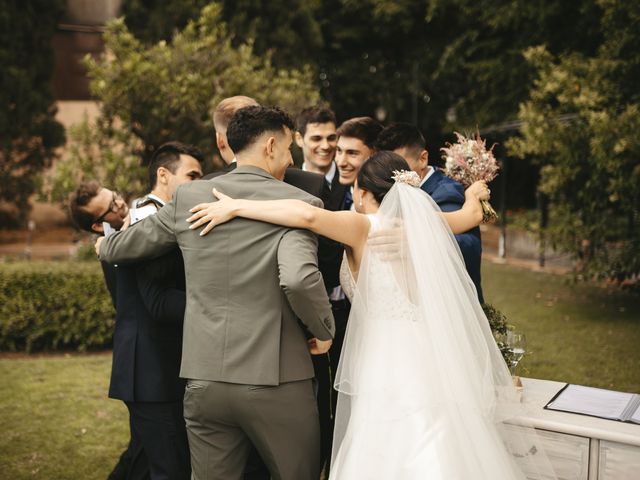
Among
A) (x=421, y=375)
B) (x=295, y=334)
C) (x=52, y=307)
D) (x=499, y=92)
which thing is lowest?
(x=52, y=307)

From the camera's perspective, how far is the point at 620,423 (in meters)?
2.91

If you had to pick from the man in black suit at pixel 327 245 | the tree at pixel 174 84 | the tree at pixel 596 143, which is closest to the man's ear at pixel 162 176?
the man in black suit at pixel 327 245

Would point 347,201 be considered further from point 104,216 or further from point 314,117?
point 104,216

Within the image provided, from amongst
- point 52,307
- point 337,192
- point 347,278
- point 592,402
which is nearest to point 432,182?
point 337,192

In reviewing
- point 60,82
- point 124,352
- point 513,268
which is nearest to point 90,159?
point 124,352

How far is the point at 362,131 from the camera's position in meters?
4.28

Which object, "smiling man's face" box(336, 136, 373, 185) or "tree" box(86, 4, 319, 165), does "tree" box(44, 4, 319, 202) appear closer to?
"tree" box(86, 4, 319, 165)

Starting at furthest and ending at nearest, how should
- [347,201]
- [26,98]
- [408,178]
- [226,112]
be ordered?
[26,98] → [347,201] → [226,112] → [408,178]

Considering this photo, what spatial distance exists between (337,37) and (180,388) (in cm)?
Result: 1836

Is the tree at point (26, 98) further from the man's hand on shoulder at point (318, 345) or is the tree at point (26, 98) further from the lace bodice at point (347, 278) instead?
the man's hand on shoulder at point (318, 345)

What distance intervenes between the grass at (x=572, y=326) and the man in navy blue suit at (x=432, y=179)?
67 cm

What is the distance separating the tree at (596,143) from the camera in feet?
24.4

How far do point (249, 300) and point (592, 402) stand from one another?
5.80ft

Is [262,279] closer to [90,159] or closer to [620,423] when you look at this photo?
[620,423]
